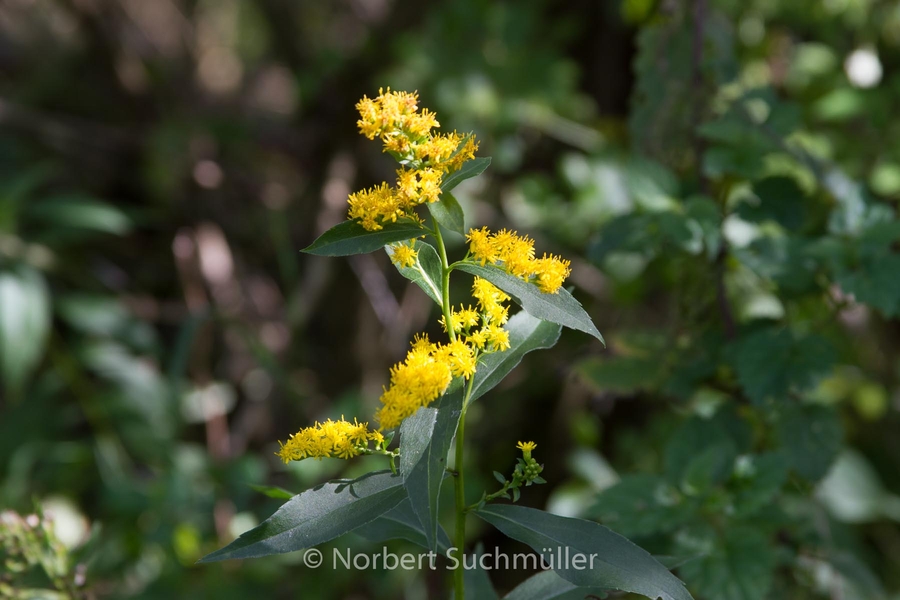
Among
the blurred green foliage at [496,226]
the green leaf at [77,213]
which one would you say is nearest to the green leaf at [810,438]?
the blurred green foliage at [496,226]

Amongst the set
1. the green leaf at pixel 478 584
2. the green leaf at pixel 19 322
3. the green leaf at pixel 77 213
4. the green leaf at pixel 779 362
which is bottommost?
the green leaf at pixel 478 584

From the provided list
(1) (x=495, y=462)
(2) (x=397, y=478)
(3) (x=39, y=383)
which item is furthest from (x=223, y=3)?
(2) (x=397, y=478)

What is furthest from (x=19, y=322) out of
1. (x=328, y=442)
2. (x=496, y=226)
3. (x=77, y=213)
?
(x=328, y=442)

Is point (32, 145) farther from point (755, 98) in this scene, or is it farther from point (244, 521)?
point (755, 98)

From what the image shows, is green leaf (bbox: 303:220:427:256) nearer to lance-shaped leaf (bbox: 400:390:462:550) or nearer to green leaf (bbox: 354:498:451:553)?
lance-shaped leaf (bbox: 400:390:462:550)

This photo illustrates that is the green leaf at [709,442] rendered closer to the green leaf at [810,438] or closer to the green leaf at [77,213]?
the green leaf at [810,438]

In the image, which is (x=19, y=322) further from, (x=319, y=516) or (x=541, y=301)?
(x=541, y=301)
